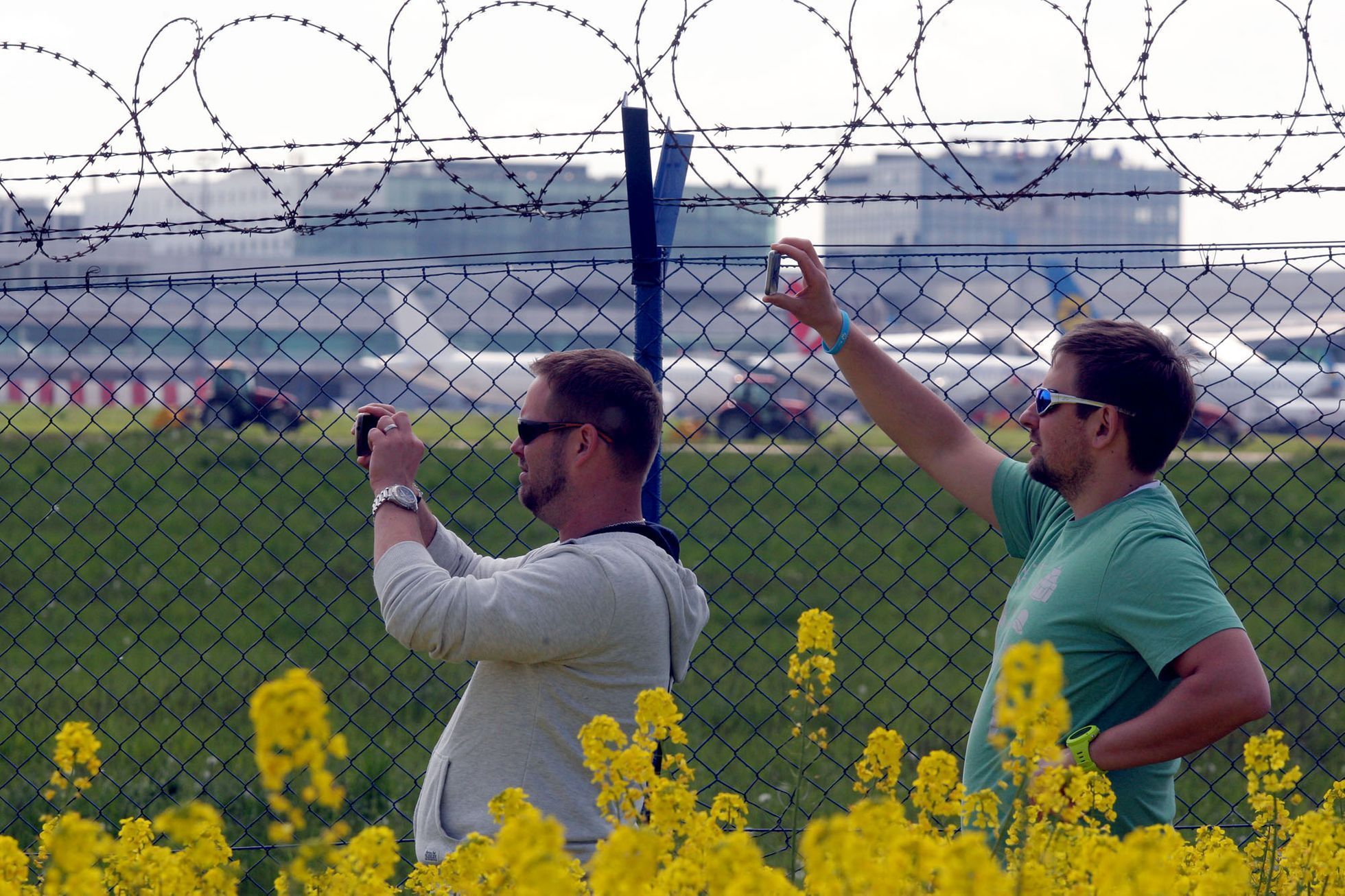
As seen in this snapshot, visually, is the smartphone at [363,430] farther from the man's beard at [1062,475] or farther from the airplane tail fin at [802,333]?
the man's beard at [1062,475]

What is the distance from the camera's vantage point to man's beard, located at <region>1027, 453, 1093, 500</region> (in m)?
2.44

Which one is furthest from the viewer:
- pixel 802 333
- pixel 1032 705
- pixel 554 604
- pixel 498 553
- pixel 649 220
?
pixel 498 553

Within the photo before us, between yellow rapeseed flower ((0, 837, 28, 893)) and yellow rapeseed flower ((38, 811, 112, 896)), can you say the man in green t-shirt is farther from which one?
yellow rapeseed flower ((0, 837, 28, 893))

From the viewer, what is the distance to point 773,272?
2.58 meters

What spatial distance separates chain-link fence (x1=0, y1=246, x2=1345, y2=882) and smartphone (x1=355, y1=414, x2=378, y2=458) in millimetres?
542

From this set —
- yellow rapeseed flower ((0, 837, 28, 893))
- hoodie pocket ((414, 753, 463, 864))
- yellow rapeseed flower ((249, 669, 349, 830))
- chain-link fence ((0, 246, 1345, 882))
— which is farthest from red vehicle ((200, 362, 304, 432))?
yellow rapeseed flower ((249, 669, 349, 830))

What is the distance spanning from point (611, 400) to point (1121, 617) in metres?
0.96

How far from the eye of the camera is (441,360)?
42312mm

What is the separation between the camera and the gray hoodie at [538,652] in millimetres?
2164

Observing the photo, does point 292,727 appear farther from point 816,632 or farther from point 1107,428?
point 1107,428

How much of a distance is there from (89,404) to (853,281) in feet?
72.9

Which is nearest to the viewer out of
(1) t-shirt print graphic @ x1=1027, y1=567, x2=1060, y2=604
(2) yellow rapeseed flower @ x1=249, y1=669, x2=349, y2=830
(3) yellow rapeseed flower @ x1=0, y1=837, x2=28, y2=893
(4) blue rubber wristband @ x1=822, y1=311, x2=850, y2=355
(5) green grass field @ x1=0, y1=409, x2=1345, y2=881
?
(2) yellow rapeseed flower @ x1=249, y1=669, x2=349, y2=830

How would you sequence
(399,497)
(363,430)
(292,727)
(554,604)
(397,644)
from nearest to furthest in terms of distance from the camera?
(292,727)
(554,604)
(399,497)
(363,430)
(397,644)

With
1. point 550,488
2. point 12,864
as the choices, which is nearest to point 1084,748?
point 550,488
